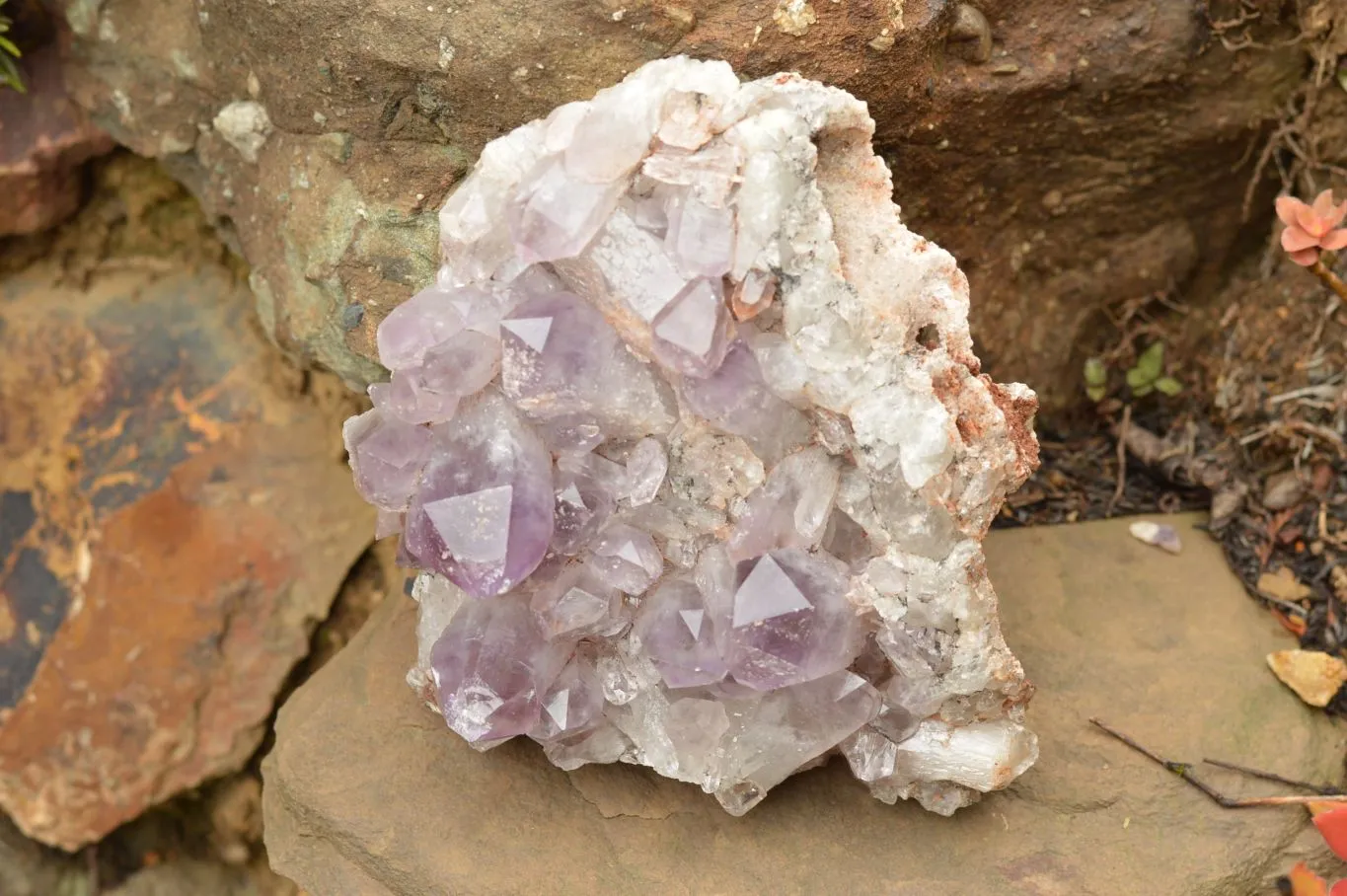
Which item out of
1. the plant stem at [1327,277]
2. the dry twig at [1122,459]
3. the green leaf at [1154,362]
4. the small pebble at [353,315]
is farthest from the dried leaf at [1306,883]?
the small pebble at [353,315]

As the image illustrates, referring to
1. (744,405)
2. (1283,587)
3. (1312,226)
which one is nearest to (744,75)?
(744,405)

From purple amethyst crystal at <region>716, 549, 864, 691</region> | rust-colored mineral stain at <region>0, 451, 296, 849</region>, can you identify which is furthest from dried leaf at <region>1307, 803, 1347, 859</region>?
rust-colored mineral stain at <region>0, 451, 296, 849</region>

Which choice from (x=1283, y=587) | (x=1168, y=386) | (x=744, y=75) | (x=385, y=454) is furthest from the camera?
(x=1168, y=386)

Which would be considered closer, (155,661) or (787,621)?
(787,621)

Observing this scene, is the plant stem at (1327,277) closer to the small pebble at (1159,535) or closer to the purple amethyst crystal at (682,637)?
the small pebble at (1159,535)

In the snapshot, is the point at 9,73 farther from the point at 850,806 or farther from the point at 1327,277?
the point at 1327,277

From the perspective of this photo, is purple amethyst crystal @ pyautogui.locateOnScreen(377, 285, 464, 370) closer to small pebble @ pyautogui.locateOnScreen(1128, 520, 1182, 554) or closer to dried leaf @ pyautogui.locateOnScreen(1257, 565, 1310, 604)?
small pebble @ pyautogui.locateOnScreen(1128, 520, 1182, 554)
